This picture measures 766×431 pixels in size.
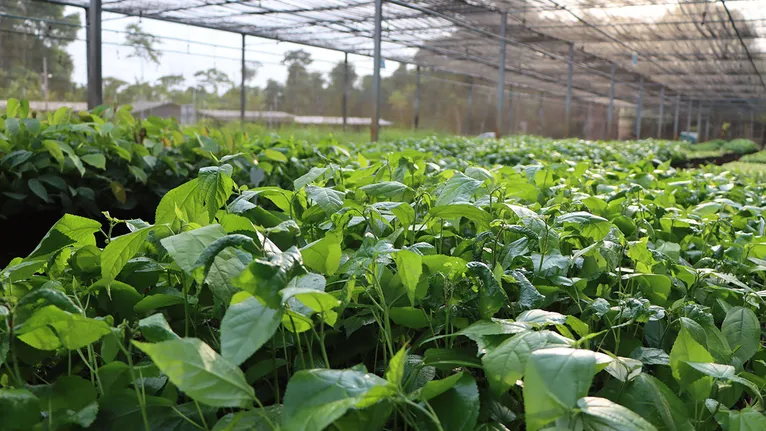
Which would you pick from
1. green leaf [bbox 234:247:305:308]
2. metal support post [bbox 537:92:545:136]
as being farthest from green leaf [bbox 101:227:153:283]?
metal support post [bbox 537:92:545:136]

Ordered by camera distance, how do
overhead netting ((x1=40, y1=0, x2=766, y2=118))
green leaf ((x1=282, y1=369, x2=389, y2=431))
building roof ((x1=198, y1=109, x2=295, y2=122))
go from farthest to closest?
building roof ((x1=198, y1=109, x2=295, y2=122)) < overhead netting ((x1=40, y1=0, x2=766, y2=118)) < green leaf ((x1=282, y1=369, x2=389, y2=431))

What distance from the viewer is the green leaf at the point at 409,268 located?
2.66 feet

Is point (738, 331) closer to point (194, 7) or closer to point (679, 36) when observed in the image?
point (194, 7)

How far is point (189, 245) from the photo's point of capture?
A: 77cm

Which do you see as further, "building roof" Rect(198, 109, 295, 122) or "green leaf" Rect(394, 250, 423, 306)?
"building roof" Rect(198, 109, 295, 122)

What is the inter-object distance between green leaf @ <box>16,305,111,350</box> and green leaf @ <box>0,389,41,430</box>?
6 cm

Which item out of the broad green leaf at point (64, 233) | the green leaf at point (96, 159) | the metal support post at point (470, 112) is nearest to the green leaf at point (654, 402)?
the broad green leaf at point (64, 233)

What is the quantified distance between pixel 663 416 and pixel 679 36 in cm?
1930

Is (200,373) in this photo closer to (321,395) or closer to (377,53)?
(321,395)

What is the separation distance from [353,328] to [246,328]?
28 cm

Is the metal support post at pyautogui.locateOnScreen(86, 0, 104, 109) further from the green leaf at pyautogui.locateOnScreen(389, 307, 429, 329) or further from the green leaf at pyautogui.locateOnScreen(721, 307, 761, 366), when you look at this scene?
the green leaf at pyautogui.locateOnScreen(721, 307, 761, 366)

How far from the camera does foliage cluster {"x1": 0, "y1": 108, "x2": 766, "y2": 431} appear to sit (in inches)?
24.8

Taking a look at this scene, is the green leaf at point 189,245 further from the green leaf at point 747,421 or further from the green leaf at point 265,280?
the green leaf at point 747,421

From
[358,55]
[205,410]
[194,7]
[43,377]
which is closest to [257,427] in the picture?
[205,410]
